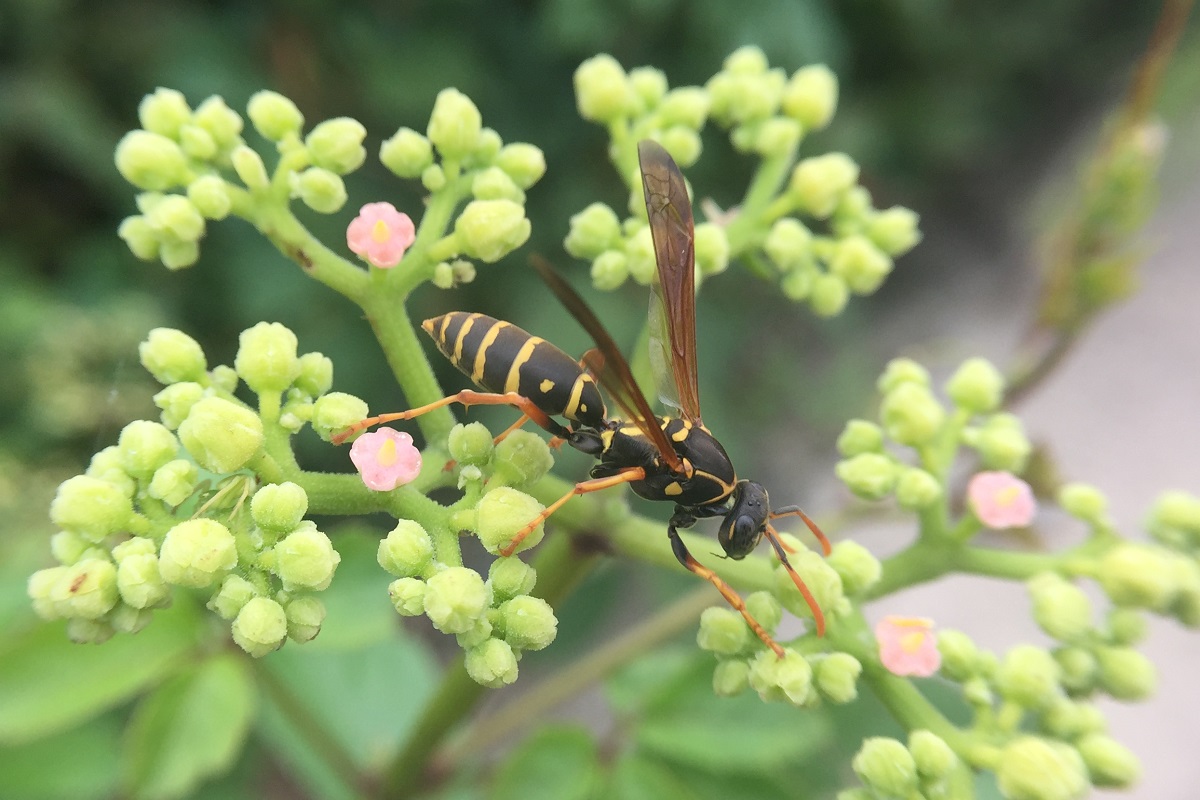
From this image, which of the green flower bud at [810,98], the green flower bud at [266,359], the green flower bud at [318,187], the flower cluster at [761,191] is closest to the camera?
the green flower bud at [266,359]

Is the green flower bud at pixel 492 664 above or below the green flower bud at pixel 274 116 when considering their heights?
below

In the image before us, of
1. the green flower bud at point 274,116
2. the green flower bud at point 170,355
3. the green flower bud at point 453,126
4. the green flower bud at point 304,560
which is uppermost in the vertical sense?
the green flower bud at point 274,116

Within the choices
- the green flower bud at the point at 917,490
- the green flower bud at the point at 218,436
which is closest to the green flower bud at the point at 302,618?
the green flower bud at the point at 218,436

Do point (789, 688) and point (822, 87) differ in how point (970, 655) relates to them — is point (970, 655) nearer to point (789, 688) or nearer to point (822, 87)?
point (789, 688)

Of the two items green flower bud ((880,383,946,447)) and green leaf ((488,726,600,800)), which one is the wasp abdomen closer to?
green flower bud ((880,383,946,447))

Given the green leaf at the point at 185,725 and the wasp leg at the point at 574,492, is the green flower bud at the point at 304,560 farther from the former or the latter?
the green leaf at the point at 185,725

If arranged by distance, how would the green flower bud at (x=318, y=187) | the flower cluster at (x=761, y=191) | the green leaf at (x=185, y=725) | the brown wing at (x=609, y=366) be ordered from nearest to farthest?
the brown wing at (x=609, y=366) → the green flower bud at (x=318, y=187) → the flower cluster at (x=761, y=191) → the green leaf at (x=185, y=725)

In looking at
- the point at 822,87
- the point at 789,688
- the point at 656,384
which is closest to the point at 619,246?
the point at 656,384
